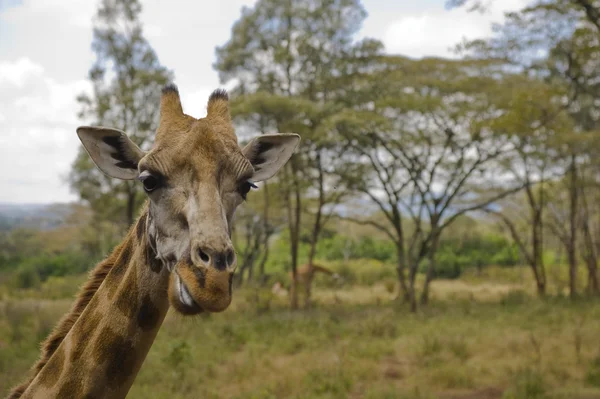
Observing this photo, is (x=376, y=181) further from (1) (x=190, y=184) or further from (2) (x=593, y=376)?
(1) (x=190, y=184)

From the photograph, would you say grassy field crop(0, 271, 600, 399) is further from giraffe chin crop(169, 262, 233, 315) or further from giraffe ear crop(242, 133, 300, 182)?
giraffe chin crop(169, 262, 233, 315)

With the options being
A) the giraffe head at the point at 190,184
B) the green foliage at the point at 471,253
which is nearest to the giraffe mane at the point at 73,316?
the giraffe head at the point at 190,184

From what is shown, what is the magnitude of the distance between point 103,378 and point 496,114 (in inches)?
640

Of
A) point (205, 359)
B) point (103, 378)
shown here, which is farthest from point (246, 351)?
point (103, 378)

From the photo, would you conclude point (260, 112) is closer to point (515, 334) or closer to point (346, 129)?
point (346, 129)

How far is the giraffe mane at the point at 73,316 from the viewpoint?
110 inches

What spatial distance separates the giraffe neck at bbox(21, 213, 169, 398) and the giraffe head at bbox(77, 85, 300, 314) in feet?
0.62

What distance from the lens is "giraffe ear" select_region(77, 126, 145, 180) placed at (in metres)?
2.36

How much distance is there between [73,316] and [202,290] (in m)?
1.36

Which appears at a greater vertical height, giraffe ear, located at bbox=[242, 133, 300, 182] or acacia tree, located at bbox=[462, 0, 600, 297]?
acacia tree, located at bbox=[462, 0, 600, 297]

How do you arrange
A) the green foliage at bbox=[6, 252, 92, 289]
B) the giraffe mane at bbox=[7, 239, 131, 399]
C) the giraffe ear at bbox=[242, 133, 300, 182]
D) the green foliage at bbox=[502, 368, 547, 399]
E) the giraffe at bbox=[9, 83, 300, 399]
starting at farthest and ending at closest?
the green foliage at bbox=[6, 252, 92, 289] → the green foliage at bbox=[502, 368, 547, 399] → the giraffe mane at bbox=[7, 239, 131, 399] → the giraffe ear at bbox=[242, 133, 300, 182] → the giraffe at bbox=[9, 83, 300, 399]

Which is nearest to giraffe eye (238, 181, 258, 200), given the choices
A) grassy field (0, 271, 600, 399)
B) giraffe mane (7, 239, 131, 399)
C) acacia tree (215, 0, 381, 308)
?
giraffe mane (7, 239, 131, 399)

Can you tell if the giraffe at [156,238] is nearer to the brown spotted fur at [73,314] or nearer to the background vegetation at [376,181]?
the brown spotted fur at [73,314]

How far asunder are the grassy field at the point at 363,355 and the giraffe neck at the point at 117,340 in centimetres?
571
